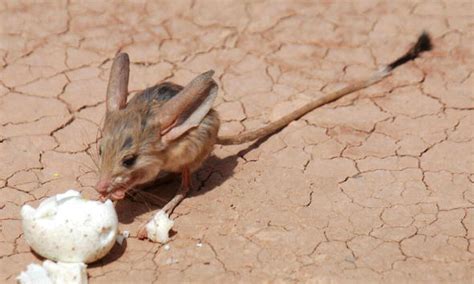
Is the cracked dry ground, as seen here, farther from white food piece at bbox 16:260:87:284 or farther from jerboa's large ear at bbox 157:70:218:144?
jerboa's large ear at bbox 157:70:218:144

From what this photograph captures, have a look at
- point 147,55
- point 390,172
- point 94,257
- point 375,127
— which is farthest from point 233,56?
point 94,257

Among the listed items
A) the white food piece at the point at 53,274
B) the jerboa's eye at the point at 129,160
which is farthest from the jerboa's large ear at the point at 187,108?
the white food piece at the point at 53,274

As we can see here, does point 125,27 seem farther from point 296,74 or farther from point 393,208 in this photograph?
point 393,208

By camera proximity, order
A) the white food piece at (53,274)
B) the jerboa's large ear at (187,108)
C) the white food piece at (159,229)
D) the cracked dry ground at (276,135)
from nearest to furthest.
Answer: the white food piece at (53,274), the cracked dry ground at (276,135), the white food piece at (159,229), the jerboa's large ear at (187,108)

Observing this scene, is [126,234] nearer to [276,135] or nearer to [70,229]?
[70,229]

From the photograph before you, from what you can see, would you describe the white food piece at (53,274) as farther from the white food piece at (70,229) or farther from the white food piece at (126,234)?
the white food piece at (126,234)
